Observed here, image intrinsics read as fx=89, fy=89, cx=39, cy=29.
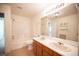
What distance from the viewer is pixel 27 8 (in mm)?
1661

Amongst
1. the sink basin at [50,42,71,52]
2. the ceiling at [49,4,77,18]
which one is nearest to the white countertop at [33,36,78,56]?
the sink basin at [50,42,71,52]

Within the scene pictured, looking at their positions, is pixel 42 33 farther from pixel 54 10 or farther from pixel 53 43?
pixel 54 10

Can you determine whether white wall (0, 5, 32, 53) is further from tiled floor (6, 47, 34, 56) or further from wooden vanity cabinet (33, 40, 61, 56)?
wooden vanity cabinet (33, 40, 61, 56)

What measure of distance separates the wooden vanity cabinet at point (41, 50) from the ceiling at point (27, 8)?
56 cm

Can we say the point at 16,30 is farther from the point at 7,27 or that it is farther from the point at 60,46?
the point at 60,46

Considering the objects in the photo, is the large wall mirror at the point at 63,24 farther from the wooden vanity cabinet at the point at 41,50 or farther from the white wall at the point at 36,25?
the wooden vanity cabinet at the point at 41,50

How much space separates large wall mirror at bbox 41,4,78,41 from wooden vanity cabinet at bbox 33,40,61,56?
248mm

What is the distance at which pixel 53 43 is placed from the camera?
1.65 meters

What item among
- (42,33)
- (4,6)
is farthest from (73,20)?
(4,6)

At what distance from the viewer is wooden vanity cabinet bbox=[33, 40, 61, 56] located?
5.15 ft

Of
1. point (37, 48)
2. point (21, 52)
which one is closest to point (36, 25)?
point (37, 48)

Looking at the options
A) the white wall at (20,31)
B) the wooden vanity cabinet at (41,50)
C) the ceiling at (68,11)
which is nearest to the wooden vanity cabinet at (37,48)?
the wooden vanity cabinet at (41,50)

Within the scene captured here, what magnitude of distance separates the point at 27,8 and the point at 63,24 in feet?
2.41

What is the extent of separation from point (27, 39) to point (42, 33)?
1.02 ft
